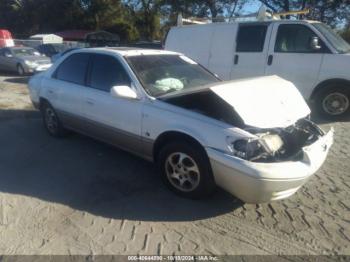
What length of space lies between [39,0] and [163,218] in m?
49.7

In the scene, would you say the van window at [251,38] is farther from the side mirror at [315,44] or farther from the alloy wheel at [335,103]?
the alloy wheel at [335,103]

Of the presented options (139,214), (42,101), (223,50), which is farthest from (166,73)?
(223,50)

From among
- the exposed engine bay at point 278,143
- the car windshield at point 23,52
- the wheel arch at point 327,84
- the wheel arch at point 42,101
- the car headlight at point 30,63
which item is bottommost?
the car headlight at point 30,63

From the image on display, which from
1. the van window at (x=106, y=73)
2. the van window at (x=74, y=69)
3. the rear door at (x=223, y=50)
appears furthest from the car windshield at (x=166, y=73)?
the rear door at (x=223, y=50)

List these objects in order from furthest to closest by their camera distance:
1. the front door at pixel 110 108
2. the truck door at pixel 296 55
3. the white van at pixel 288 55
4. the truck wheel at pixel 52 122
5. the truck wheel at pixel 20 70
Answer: the truck wheel at pixel 20 70
the truck door at pixel 296 55
the white van at pixel 288 55
the truck wheel at pixel 52 122
the front door at pixel 110 108

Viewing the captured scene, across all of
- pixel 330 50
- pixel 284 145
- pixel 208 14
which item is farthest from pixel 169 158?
pixel 208 14

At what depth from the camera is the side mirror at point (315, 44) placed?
659cm

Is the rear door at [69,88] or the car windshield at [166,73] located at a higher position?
the car windshield at [166,73]

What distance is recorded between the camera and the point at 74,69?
5.16 meters

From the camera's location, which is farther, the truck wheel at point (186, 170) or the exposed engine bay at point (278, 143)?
the truck wheel at point (186, 170)

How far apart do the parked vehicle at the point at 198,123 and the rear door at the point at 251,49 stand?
293cm

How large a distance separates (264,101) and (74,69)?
9.90ft

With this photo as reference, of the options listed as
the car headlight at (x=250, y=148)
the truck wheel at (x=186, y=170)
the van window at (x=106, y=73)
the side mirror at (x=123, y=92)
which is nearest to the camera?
the car headlight at (x=250, y=148)

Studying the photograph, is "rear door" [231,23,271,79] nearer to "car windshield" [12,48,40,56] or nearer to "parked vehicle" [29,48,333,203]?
"parked vehicle" [29,48,333,203]
